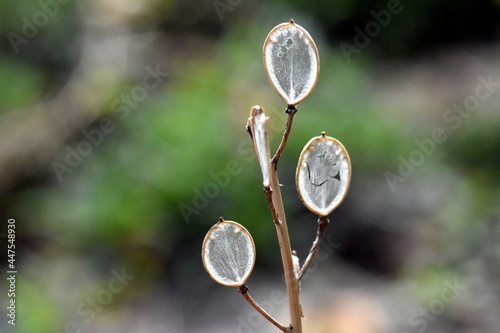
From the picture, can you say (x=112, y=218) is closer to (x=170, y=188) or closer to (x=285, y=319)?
(x=170, y=188)

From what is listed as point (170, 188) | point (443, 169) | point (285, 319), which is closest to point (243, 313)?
point (285, 319)

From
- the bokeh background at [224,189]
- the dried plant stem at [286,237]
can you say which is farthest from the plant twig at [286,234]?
the bokeh background at [224,189]

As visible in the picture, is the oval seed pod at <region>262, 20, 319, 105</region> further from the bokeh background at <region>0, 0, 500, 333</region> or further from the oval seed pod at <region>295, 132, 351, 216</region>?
the bokeh background at <region>0, 0, 500, 333</region>

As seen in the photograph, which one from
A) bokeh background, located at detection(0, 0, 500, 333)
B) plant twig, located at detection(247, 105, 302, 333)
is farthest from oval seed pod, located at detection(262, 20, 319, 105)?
bokeh background, located at detection(0, 0, 500, 333)

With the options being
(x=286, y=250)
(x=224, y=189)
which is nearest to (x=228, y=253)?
(x=286, y=250)

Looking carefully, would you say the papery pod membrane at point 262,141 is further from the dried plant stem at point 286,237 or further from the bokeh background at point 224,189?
the bokeh background at point 224,189

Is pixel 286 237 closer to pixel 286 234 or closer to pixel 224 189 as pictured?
pixel 286 234
